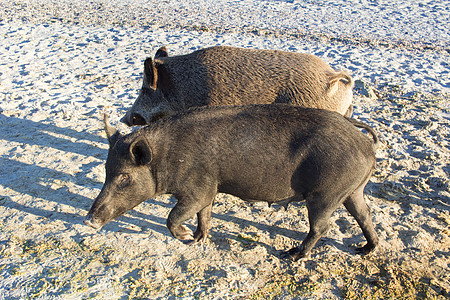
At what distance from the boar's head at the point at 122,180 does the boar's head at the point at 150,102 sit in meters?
1.52

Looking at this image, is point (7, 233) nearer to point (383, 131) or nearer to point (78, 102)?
point (78, 102)

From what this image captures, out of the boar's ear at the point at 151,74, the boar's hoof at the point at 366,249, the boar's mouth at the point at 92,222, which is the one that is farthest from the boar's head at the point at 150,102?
the boar's hoof at the point at 366,249

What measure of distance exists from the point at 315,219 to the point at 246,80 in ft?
5.85

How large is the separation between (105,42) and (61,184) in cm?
608

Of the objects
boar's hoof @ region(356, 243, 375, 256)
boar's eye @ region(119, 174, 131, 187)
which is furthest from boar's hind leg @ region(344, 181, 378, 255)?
boar's eye @ region(119, 174, 131, 187)

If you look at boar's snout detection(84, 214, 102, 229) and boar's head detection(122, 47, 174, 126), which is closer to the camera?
boar's snout detection(84, 214, 102, 229)

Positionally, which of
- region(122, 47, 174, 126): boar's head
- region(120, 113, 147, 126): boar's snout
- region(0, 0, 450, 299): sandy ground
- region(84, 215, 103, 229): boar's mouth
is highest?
region(122, 47, 174, 126): boar's head

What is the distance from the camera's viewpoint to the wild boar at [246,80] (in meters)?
4.61

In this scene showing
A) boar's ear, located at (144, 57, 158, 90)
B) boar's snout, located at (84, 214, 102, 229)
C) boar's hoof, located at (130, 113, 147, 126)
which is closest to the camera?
boar's snout, located at (84, 214, 102, 229)

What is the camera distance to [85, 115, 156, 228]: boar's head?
3.63m

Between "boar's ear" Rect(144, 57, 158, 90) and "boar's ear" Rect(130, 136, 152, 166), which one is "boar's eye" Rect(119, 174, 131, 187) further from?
"boar's ear" Rect(144, 57, 158, 90)

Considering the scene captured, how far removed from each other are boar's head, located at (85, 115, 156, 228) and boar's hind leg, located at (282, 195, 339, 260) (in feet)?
4.78

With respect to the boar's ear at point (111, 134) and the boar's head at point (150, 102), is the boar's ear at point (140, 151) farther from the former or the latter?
the boar's head at point (150, 102)

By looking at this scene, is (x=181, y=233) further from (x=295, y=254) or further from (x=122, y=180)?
(x=295, y=254)
